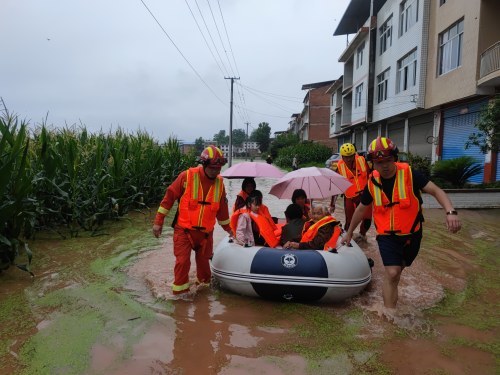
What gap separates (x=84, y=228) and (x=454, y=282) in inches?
250

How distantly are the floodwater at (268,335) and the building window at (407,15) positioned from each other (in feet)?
57.9

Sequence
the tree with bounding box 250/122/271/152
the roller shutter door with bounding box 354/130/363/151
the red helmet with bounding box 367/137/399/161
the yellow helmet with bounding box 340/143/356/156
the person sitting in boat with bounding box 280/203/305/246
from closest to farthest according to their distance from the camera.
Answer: the red helmet with bounding box 367/137/399/161 → the person sitting in boat with bounding box 280/203/305/246 → the yellow helmet with bounding box 340/143/356/156 → the roller shutter door with bounding box 354/130/363/151 → the tree with bounding box 250/122/271/152

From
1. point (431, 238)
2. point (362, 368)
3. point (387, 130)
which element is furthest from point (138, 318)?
point (387, 130)

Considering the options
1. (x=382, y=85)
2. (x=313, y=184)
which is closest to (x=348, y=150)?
(x=313, y=184)

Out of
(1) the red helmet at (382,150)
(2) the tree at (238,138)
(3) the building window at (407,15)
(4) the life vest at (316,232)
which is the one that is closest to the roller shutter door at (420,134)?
(3) the building window at (407,15)

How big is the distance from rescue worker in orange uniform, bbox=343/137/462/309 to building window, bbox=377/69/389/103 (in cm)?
2220

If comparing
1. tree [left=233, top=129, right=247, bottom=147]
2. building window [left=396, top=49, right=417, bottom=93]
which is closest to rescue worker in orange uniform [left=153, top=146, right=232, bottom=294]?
building window [left=396, top=49, right=417, bottom=93]

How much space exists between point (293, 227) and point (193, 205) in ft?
4.37

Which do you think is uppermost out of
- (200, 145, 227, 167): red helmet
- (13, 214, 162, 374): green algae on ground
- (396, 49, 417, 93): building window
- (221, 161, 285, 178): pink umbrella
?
(396, 49, 417, 93): building window

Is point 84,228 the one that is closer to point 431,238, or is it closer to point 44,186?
point 44,186

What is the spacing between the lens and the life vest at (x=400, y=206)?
156 inches

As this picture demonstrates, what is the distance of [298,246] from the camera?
16.4ft

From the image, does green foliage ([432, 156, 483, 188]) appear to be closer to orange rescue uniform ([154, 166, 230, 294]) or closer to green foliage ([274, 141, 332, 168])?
orange rescue uniform ([154, 166, 230, 294])

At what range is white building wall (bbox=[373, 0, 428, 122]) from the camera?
63.3ft
